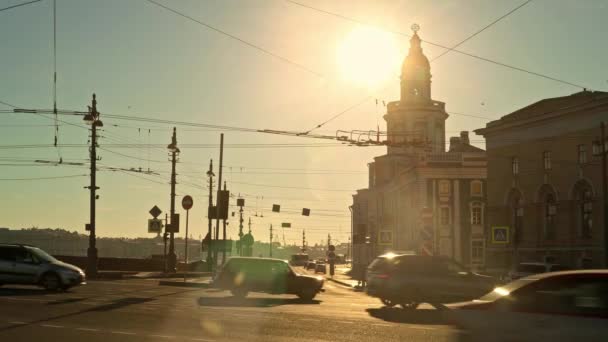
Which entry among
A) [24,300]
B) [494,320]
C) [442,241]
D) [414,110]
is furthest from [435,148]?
[494,320]

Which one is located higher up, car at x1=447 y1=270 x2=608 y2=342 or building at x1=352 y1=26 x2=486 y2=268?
building at x1=352 y1=26 x2=486 y2=268

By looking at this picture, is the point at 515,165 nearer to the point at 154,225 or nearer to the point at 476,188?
the point at 476,188

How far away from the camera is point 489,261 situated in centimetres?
6156

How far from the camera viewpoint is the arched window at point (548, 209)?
56.8 metres

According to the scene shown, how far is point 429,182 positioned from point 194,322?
2550 inches

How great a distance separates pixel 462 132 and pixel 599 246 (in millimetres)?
48872

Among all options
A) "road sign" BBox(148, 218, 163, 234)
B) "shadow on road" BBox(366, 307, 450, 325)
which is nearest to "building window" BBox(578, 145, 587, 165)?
"road sign" BBox(148, 218, 163, 234)

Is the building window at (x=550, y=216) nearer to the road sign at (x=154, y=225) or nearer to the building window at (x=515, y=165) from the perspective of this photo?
the building window at (x=515, y=165)

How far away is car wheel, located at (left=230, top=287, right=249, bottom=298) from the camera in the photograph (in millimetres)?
28434

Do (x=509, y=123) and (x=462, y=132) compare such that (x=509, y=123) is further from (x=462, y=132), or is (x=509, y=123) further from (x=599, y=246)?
(x=462, y=132)

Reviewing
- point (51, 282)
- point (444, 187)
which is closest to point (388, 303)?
point (51, 282)

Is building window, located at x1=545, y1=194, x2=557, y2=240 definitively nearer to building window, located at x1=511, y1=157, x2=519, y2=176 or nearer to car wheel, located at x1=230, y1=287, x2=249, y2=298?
building window, located at x1=511, y1=157, x2=519, y2=176

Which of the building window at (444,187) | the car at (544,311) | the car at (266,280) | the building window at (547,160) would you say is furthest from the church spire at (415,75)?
the car at (544,311)

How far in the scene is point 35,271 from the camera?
27.8 m
